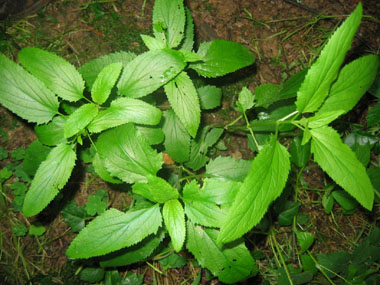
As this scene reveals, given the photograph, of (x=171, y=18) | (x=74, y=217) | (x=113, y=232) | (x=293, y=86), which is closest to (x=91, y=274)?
(x=74, y=217)

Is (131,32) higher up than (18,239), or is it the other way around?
(131,32)

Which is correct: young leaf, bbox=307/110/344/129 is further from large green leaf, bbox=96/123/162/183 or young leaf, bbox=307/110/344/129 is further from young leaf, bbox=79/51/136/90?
young leaf, bbox=79/51/136/90

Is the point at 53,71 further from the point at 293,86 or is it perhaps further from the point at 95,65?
the point at 293,86

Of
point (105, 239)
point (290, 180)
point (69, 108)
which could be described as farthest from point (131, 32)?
point (290, 180)

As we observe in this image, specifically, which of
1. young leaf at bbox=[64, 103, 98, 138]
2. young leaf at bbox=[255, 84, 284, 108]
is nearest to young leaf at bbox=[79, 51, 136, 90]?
young leaf at bbox=[64, 103, 98, 138]

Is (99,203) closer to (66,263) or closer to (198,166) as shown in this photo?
(66,263)

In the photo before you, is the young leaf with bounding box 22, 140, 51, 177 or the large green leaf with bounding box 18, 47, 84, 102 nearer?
the large green leaf with bounding box 18, 47, 84, 102

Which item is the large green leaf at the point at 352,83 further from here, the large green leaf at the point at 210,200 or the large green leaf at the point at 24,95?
the large green leaf at the point at 24,95
